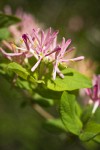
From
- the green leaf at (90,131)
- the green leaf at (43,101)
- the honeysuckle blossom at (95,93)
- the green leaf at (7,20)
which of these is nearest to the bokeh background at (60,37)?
the green leaf at (43,101)

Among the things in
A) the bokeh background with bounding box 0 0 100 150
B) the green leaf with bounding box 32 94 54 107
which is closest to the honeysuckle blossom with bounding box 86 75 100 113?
the green leaf with bounding box 32 94 54 107

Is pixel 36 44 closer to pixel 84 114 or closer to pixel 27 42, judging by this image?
pixel 27 42

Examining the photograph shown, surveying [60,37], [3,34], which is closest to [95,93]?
[3,34]

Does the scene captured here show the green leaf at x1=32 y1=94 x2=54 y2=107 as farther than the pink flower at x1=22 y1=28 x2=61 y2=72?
Yes

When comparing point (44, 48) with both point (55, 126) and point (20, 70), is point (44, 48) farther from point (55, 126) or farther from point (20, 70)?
point (55, 126)

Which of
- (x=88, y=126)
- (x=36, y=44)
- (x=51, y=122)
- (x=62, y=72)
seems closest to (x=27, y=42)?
(x=36, y=44)

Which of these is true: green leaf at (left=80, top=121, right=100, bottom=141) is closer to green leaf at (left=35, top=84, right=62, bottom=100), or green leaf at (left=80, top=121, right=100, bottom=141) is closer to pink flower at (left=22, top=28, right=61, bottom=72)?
green leaf at (left=35, top=84, right=62, bottom=100)

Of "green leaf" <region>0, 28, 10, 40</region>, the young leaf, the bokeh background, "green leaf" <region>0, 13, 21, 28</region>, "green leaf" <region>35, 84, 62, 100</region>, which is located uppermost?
"green leaf" <region>0, 13, 21, 28</region>

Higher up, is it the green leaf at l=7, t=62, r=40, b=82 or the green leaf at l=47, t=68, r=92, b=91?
the green leaf at l=7, t=62, r=40, b=82
